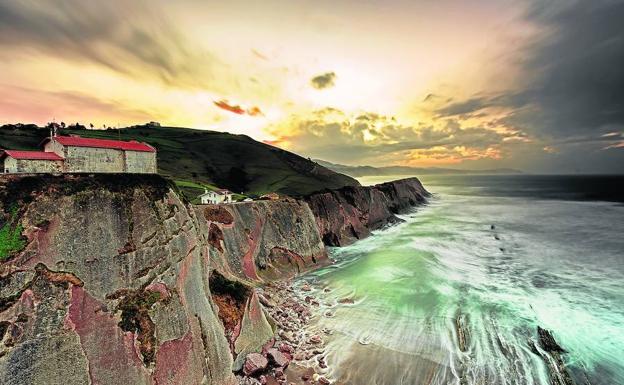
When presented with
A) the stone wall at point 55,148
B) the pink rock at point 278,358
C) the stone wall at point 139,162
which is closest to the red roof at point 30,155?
the stone wall at point 55,148

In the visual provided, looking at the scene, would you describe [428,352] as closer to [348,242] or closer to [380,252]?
[380,252]

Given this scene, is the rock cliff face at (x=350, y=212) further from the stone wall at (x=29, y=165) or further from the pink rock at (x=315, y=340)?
the stone wall at (x=29, y=165)

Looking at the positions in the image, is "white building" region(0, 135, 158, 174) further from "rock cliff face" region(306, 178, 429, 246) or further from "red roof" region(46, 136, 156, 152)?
"rock cliff face" region(306, 178, 429, 246)

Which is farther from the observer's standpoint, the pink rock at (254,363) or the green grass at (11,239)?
the pink rock at (254,363)

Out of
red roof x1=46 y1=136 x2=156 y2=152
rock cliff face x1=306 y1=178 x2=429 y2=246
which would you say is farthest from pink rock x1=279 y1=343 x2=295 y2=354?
rock cliff face x1=306 y1=178 x2=429 y2=246

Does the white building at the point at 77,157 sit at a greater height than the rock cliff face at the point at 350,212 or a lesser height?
greater

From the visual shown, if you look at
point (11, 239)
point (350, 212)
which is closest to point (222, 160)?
point (350, 212)

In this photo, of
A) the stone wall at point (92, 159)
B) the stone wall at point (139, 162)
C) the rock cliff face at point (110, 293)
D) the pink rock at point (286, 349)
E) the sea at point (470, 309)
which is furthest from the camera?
the pink rock at point (286, 349)
